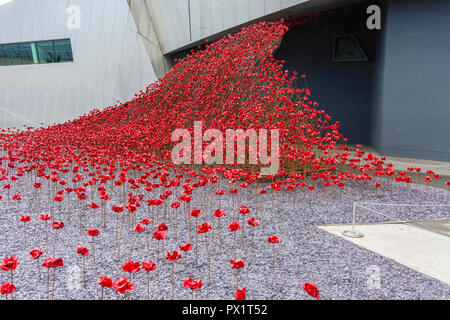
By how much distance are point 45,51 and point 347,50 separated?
12.3m

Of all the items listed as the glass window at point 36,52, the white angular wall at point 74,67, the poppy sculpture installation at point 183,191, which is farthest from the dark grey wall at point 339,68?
the glass window at point 36,52

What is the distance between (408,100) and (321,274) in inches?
271

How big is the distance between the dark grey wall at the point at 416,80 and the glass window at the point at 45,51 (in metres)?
12.8

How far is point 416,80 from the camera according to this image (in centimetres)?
777

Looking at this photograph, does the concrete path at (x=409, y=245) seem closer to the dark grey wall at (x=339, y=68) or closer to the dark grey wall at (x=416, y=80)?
the dark grey wall at (x=416, y=80)

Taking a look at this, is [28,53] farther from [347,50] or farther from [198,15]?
[347,50]

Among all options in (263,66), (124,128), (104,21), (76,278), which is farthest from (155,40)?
(76,278)

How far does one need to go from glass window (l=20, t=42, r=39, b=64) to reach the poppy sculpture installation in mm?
7032

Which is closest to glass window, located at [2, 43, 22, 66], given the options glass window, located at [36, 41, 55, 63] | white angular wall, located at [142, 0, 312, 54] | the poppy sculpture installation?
glass window, located at [36, 41, 55, 63]

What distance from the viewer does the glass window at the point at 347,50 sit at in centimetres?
1067

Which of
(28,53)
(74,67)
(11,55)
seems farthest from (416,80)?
(11,55)

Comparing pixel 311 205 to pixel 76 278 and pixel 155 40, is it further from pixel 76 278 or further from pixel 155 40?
pixel 155 40

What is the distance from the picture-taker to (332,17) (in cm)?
1066

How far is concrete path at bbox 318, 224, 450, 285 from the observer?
108 inches
